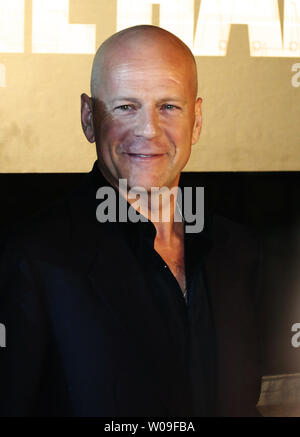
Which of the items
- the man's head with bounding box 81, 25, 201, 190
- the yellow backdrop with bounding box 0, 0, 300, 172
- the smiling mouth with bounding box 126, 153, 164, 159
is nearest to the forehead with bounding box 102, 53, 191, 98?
the man's head with bounding box 81, 25, 201, 190

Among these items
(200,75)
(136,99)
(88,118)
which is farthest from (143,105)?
(200,75)

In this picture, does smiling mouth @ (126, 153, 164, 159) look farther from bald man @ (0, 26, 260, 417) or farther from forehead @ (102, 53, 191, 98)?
forehead @ (102, 53, 191, 98)

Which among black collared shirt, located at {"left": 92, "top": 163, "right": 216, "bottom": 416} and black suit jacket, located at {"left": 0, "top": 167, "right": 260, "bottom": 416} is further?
black collared shirt, located at {"left": 92, "top": 163, "right": 216, "bottom": 416}

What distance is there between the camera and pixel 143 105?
1240 mm

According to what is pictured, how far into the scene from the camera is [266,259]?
77.5 inches

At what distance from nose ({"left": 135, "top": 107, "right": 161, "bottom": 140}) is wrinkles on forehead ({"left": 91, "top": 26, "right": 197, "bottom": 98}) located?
0.08m

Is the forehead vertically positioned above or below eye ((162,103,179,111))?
above

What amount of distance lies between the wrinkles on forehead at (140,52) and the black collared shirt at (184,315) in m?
0.22

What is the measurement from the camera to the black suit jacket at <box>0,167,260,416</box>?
1188 mm

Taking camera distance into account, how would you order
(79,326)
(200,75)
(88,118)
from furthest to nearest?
(200,75) < (88,118) < (79,326)

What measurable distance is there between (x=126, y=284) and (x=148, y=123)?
1.09 feet

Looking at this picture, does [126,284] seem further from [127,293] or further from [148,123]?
[148,123]

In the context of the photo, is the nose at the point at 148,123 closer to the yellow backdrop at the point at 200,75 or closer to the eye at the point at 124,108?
the eye at the point at 124,108
